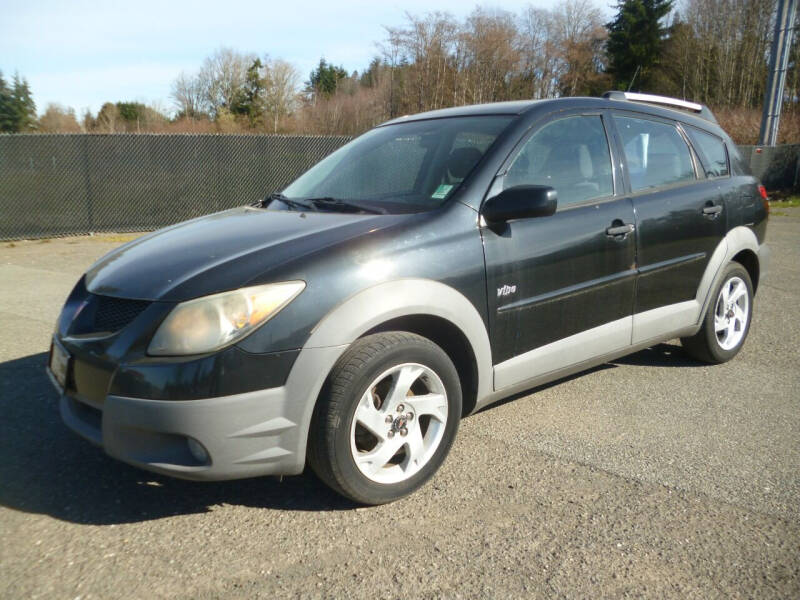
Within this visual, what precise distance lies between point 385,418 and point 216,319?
32.8 inches

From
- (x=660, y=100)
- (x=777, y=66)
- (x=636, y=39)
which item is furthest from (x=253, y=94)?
(x=660, y=100)

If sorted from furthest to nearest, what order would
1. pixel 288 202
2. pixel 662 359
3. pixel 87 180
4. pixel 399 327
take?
pixel 87 180
pixel 662 359
pixel 288 202
pixel 399 327

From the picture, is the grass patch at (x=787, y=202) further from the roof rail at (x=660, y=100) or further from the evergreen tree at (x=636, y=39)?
the evergreen tree at (x=636, y=39)

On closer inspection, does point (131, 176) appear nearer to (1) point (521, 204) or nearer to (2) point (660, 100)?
(2) point (660, 100)

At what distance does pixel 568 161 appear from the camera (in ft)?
12.2

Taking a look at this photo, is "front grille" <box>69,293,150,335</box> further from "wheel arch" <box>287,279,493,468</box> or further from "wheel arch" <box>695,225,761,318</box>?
"wheel arch" <box>695,225,761,318</box>

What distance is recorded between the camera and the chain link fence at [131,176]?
40.9ft

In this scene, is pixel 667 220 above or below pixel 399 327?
above

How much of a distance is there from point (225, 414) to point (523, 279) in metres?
1.59

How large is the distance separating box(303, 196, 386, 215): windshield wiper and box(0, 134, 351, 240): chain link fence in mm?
9828

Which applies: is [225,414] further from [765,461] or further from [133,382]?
[765,461]

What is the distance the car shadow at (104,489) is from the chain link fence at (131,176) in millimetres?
10266

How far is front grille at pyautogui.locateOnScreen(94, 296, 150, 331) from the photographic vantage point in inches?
105

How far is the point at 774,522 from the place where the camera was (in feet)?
8.92
